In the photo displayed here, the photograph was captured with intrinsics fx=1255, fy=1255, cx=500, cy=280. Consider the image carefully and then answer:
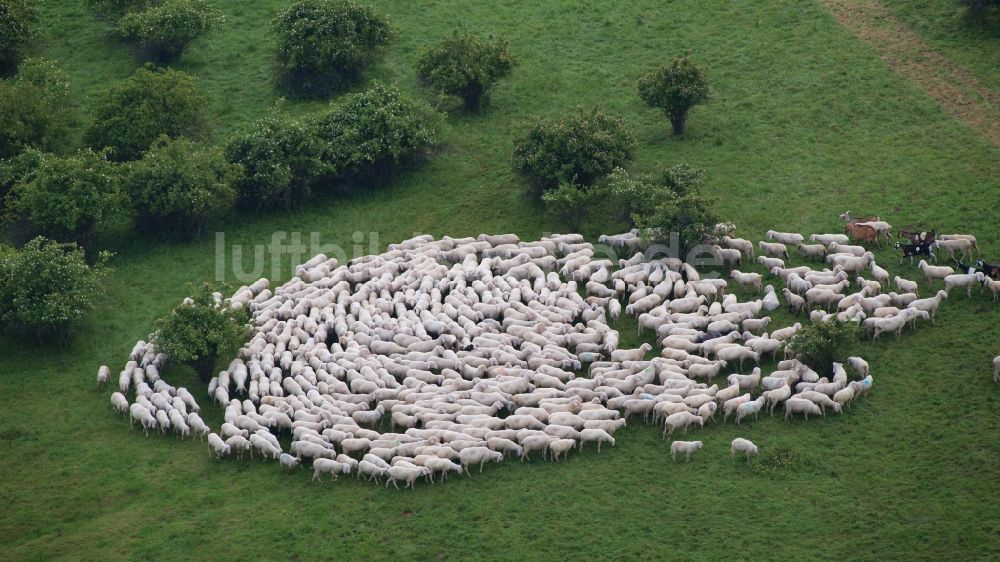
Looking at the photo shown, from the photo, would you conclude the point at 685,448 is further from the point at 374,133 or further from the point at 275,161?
the point at 275,161

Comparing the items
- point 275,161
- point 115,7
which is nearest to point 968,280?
point 275,161

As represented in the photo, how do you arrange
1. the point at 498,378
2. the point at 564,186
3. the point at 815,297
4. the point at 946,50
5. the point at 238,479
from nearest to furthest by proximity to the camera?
the point at 238,479 → the point at 498,378 → the point at 815,297 → the point at 564,186 → the point at 946,50

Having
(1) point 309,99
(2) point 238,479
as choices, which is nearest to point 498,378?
(2) point 238,479

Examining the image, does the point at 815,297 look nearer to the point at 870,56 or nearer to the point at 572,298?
the point at 572,298

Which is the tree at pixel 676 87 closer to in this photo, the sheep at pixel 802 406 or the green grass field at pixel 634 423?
the green grass field at pixel 634 423

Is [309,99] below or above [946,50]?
below

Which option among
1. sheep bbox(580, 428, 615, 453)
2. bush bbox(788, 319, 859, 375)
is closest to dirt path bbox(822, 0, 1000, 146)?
bush bbox(788, 319, 859, 375)

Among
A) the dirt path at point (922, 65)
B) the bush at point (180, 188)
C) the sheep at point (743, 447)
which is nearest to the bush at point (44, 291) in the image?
the bush at point (180, 188)
